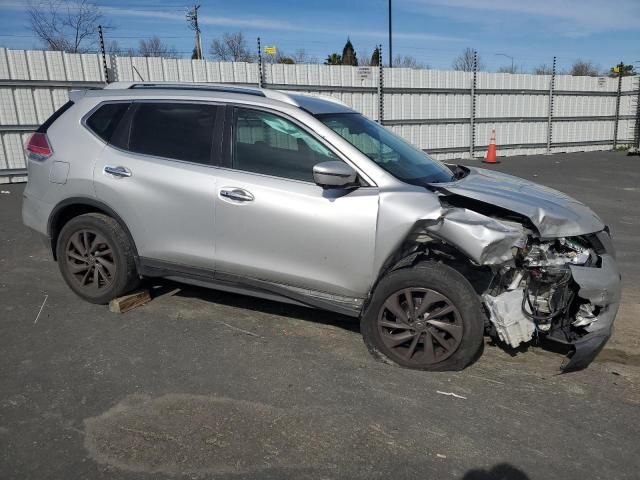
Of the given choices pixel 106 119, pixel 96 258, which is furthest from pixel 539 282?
pixel 106 119

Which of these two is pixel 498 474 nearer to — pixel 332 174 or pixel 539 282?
pixel 539 282

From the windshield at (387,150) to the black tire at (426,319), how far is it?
76 cm

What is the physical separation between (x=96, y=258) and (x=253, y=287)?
1557mm

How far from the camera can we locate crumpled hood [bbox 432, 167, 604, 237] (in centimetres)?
333

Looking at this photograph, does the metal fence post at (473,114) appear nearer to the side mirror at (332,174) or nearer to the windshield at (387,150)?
the windshield at (387,150)

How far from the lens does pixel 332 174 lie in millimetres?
3363

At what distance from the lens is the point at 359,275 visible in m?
3.54

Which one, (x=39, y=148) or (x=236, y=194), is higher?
(x=39, y=148)

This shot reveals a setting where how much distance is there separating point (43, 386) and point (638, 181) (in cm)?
1360

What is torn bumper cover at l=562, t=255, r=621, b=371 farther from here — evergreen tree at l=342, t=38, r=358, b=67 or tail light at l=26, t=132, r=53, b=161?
evergreen tree at l=342, t=38, r=358, b=67

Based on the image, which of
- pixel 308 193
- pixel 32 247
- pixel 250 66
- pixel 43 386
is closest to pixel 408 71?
pixel 250 66

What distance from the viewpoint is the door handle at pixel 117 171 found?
4164 millimetres

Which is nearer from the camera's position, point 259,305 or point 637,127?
point 259,305

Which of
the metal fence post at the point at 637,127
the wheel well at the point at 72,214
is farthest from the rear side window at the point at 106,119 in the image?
the metal fence post at the point at 637,127
